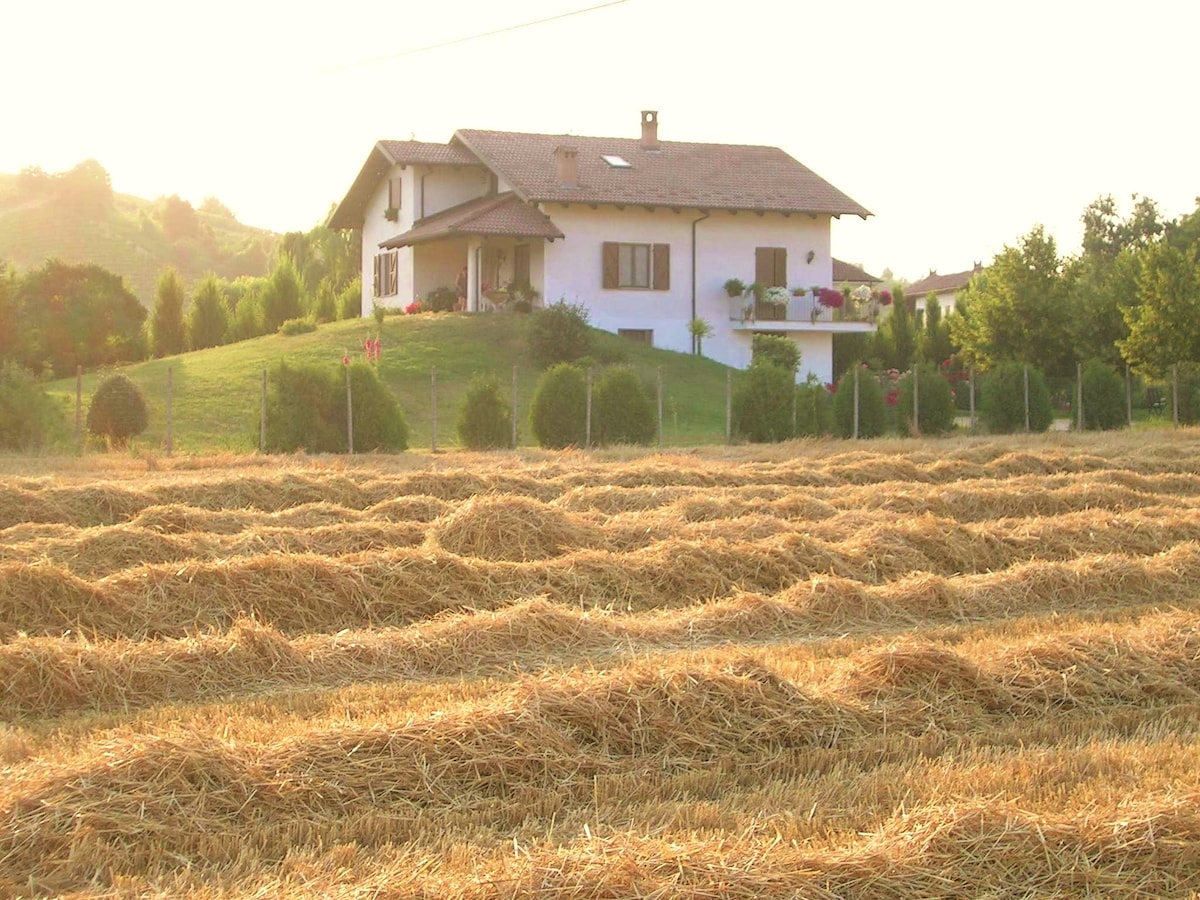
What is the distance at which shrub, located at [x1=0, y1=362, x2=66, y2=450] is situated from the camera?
70.4 feet

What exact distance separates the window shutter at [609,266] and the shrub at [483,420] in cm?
1519

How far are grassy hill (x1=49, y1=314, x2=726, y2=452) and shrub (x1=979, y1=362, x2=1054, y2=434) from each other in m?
5.43

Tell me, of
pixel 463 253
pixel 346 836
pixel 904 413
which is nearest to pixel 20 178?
pixel 463 253

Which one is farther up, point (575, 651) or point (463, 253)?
point (463, 253)

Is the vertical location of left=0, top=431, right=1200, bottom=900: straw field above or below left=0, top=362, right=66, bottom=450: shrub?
below

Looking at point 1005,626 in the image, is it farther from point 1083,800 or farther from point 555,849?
point 555,849

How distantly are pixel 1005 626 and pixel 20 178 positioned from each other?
10305cm

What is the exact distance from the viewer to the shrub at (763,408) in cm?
2570

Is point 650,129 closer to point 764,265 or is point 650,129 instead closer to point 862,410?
point 764,265

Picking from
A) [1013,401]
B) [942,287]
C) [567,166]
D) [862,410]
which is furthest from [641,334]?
[942,287]

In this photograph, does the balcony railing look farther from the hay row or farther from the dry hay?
the hay row

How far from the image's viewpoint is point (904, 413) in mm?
28328

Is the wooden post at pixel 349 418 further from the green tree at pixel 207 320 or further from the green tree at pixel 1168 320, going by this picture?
the green tree at pixel 207 320

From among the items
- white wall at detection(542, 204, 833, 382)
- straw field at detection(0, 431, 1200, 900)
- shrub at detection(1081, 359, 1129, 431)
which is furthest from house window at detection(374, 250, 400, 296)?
straw field at detection(0, 431, 1200, 900)
